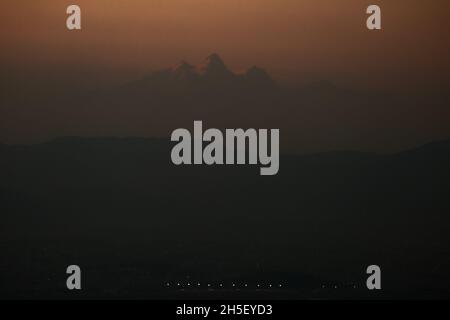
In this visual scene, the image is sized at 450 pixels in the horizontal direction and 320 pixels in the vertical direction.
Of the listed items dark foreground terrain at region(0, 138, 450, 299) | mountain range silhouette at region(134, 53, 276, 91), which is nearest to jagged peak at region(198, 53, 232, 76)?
mountain range silhouette at region(134, 53, 276, 91)

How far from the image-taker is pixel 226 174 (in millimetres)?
7176

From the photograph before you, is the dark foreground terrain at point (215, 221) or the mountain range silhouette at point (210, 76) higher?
the mountain range silhouette at point (210, 76)

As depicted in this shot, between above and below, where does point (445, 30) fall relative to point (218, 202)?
above

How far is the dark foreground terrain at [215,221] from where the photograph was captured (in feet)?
23.5

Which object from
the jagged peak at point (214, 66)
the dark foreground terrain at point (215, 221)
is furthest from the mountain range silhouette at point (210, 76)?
the dark foreground terrain at point (215, 221)

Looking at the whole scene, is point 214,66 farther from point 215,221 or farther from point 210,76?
point 215,221

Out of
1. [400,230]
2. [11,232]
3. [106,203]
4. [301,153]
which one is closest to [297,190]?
[301,153]

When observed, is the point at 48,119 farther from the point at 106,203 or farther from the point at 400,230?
the point at 400,230

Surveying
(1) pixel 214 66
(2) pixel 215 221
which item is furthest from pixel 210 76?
(2) pixel 215 221

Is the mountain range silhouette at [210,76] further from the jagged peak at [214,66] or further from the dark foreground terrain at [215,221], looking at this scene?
the dark foreground terrain at [215,221]

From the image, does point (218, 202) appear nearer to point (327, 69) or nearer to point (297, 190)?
point (297, 190)

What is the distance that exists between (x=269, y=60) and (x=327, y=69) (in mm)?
353

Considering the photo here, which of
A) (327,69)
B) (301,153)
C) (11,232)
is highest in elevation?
(327,69)

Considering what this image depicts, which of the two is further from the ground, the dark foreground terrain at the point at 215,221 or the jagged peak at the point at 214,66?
the jagged peak at the point at 214,66
